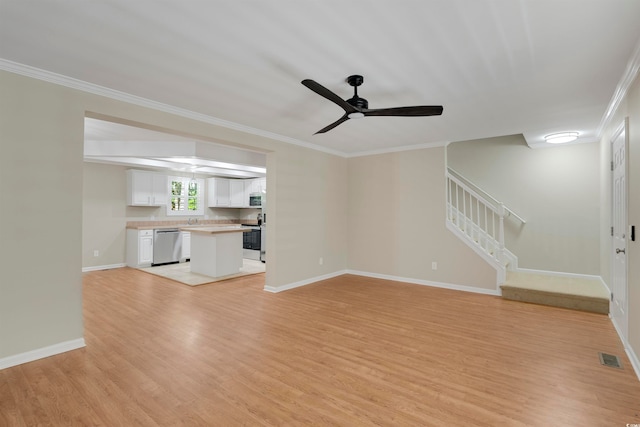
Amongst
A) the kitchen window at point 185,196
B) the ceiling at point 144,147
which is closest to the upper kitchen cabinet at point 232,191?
the kitchen window at point 185,196

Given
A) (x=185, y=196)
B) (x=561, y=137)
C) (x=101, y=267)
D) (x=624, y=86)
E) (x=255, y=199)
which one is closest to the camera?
(x=624, y=86)

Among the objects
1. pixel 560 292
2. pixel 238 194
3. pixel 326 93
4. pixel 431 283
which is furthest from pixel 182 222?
pixel 560 292

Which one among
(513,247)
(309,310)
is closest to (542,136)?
(513,247)

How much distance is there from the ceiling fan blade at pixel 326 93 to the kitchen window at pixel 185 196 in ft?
21.7

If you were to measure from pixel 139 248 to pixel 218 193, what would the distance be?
8.35 feet

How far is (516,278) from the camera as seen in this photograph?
5.00 metres

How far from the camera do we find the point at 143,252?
22.8ft

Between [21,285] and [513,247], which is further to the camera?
[513,247]

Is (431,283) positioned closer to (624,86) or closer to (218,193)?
(624,86)

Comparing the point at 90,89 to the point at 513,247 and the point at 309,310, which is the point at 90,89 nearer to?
the point at 309,310

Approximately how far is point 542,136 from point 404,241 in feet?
9.17

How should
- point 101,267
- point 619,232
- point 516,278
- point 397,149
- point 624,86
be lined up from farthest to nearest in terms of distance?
point 101,267 < point 397,149 < point 516,278 < point 619,232 < point 624,86

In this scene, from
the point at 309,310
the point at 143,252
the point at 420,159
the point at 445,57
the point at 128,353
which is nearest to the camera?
the point at 445,57

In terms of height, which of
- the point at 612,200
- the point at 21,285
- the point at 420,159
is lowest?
the point at 21,285
